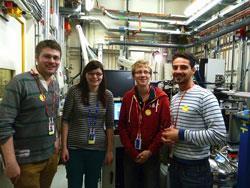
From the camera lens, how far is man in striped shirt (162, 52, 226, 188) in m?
1.50

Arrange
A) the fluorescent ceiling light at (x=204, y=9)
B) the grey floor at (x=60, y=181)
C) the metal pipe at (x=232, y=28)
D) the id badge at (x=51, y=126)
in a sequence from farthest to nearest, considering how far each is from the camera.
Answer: the fluorescent ceiling light at (x=204, y=9) → the metal pipe at (x=232, y=28) → the grey floor at (x=60, y=181) → the id badge at (x=51, y=126)

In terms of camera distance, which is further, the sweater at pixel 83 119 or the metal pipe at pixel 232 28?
the metal pipe at pixel 232 28

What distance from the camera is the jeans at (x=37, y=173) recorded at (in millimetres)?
1576

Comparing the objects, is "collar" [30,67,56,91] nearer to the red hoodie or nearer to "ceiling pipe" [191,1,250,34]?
the red hoodie

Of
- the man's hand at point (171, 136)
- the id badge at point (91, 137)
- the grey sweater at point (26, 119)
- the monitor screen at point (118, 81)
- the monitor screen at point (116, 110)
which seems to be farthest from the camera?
the monitor screen at point (118, 81)

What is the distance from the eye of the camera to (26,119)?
5.05 feet

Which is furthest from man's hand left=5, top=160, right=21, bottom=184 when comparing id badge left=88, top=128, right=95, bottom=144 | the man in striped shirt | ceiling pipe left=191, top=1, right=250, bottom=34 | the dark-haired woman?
ceiling pipe left=191, top=1, right=250, bottom=34

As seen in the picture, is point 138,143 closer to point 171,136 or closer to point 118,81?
point 171,136

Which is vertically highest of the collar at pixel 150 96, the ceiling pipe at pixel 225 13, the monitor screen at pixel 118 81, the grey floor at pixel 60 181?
the ceiling pipe at pixel 225 13

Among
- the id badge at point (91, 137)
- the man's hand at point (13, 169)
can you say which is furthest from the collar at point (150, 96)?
the man's hand at point (13, 169)

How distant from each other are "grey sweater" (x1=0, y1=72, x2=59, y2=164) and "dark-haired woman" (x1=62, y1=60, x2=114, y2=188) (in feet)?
1.03

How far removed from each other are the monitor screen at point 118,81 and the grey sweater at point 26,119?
1.63 m

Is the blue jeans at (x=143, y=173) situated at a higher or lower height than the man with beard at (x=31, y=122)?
lower

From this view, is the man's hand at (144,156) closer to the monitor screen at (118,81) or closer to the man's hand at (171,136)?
the man's hand at (171,136)
